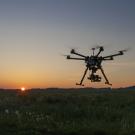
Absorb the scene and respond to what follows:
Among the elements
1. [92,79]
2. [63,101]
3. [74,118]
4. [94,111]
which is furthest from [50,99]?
[74,118]

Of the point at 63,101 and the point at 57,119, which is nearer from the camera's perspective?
the point at 57,119

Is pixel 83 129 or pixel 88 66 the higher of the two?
pixel 88 66

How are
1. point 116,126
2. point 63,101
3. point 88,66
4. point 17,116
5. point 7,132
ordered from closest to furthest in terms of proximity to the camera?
1. point 7,132
2. point 116,126
3. point 17,116
4. point 63,101
5. point 88,66

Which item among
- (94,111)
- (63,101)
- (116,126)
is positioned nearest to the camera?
(116,126)

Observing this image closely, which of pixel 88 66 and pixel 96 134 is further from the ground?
pixel 88 66

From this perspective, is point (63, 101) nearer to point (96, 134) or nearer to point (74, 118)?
point (74, 118)

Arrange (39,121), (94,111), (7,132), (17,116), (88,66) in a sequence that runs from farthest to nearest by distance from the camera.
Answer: (88,66) < (94,111) < (17,116) < (39,121) < (7,132)

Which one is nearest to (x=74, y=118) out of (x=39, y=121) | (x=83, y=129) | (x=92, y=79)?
(x=39, y=121)

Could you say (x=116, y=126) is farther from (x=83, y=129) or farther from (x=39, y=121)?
(x=39, y=121)

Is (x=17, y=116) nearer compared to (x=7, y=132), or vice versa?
(x=7, y=132)
